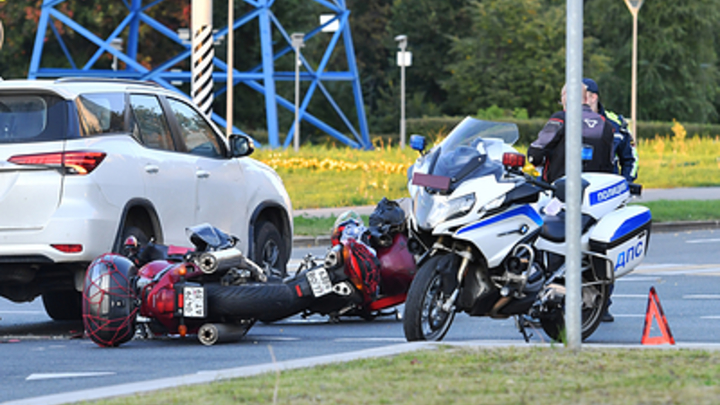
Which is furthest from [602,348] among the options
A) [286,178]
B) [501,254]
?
[286,178]

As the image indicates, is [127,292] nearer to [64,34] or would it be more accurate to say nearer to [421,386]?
[421,386]

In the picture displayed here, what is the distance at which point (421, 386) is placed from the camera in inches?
224

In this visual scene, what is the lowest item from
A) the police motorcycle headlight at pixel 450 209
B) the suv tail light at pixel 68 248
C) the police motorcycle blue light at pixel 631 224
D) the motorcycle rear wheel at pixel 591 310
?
the motorcycle rear wheel at pixel 591 310

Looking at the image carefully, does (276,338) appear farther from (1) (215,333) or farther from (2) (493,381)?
(2) (493,381)

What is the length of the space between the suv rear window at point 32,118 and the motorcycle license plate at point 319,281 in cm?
197

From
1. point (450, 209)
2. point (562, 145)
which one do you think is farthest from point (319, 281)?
point (562, 145)

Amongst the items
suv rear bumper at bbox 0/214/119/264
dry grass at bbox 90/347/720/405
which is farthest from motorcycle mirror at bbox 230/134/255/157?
dry grass at bbox 90/347/720/405

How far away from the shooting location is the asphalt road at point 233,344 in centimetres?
715

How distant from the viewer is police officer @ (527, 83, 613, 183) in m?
9.49

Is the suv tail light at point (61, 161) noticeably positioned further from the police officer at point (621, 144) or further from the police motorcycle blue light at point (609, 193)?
the police officer at point (621, 144)

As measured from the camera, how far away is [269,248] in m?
11.0

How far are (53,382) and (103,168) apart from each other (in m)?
2.12

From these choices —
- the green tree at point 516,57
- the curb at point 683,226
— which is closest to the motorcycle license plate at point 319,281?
the curb at point 683,226

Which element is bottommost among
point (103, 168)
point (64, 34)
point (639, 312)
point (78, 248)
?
point (639, 312)
